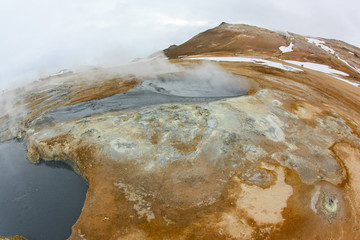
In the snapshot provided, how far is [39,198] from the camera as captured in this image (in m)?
10.9

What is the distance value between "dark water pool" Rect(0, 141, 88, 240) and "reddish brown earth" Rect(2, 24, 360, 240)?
90 cm

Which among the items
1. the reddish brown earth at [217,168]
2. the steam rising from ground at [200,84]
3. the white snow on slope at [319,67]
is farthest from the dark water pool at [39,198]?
the white snow on slope at [319,67]

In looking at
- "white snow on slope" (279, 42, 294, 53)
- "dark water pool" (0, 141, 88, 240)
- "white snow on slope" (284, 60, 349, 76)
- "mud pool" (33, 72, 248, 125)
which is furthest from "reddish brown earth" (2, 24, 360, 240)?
"white snow on slope" (279, 42, 294, 53)

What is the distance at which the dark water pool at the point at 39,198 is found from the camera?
951 centimetres

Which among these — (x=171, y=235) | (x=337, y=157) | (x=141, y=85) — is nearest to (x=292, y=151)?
(x=337, y=157)

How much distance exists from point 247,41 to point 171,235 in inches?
1821

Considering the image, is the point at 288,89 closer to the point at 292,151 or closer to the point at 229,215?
the point at 292,151

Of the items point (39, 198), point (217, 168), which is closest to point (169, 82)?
point (217, 168)

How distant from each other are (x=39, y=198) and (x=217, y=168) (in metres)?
9.26

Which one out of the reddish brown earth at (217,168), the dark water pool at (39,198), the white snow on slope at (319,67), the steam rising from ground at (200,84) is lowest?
the dark water pool at (39,198)

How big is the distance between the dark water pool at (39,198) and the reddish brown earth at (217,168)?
902mm

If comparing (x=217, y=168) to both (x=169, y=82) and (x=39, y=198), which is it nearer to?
(x=39, y=198)

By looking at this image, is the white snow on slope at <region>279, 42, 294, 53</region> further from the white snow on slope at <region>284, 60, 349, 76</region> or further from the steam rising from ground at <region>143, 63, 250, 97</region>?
the steam rising from ground at <region>143, 63, 250, 97</region>

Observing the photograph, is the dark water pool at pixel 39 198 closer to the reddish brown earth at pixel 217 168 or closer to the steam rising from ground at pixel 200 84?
the reddish brown earth at pixel 217 168
